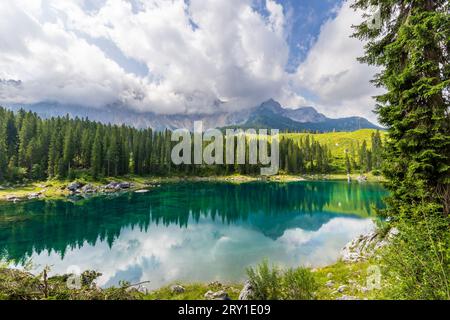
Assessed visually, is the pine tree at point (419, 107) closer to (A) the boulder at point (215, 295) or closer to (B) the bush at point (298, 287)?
(B) the bush at point (298, 287)

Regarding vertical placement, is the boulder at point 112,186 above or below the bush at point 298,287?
below

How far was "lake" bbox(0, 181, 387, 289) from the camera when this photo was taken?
1903cm

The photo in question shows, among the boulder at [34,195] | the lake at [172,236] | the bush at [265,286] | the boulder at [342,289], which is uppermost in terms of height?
the bush at [265,286]

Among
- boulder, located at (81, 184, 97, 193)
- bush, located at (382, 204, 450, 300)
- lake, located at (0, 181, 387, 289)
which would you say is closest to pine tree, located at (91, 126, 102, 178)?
Answer: boulder, located at (81, 184, 97, 193)

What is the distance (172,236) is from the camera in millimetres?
29328

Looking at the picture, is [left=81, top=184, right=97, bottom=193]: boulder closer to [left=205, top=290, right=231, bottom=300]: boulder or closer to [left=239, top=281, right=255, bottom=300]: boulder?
[left=205, top=290, right=231, bottom=300]: boulder

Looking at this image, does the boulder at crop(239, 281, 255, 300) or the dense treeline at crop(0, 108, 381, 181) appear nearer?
the boulder at crop(239, 281, 255, 300)

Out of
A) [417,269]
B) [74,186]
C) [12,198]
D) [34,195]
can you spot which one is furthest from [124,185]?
[417,269]

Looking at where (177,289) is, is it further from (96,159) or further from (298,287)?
(96,159)

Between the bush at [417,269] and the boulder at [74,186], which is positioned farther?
the boulder at [74,186]

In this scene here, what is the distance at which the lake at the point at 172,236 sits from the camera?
749 inches

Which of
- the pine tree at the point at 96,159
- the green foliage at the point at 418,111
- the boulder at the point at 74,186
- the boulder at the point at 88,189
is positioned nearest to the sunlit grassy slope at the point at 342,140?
the pine tree at the point at 96,159

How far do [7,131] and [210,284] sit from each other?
97.6m
